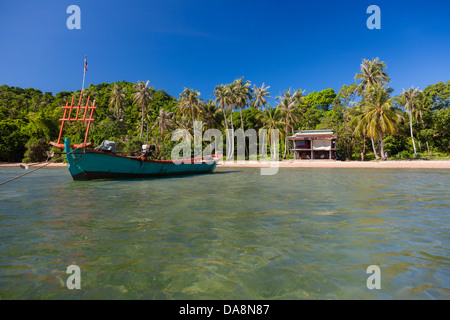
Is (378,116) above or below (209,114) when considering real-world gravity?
below

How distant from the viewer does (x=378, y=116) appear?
1405 inches

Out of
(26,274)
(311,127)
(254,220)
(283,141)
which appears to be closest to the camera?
(26,274)

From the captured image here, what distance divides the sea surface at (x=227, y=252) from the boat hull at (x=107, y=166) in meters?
8.81

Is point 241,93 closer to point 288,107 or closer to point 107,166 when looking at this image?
point 288,107

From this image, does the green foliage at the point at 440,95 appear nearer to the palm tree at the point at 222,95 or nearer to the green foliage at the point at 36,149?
the palm tree at the point at 222,95

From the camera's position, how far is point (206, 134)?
50.6 metres

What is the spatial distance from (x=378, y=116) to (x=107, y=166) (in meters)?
35.0

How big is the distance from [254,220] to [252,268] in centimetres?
302

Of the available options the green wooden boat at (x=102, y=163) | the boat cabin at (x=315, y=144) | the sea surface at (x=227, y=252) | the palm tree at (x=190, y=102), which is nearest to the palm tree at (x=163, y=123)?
the palm tree at (x=190, y=102)

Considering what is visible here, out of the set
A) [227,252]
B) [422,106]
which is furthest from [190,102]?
[227,252]

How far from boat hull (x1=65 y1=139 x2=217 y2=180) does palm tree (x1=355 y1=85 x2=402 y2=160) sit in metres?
28.2

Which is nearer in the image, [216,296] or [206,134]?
[216,296]
